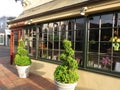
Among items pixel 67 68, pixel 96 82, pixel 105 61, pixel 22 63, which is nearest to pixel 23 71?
pixel 22 63

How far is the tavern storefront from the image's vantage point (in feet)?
18.3

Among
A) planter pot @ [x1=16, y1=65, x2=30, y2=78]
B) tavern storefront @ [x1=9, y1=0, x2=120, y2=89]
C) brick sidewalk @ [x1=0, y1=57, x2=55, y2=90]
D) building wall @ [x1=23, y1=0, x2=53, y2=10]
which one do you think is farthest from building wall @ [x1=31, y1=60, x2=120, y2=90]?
building wall @ [x1=23, y1=0, x2=53, y2=10]

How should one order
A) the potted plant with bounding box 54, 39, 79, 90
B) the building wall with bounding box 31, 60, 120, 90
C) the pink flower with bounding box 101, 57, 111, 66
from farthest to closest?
1. the pink flower with bounding box 101, 57, 111, 66
2. the building wall with bounding box 31, 60, 120, 90
3. the potted plant with bounding box 54, 39, 79, 90

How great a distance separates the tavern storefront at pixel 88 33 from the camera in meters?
5.57

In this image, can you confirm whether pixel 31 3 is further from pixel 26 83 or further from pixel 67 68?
pixel 67 68

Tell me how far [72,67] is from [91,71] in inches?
42.4

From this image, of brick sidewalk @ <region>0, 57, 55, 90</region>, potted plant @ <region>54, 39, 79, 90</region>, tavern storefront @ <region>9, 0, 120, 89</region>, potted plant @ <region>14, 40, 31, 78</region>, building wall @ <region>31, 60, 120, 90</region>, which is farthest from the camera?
potted plant @ <region>14, 40, 31, 78</region>

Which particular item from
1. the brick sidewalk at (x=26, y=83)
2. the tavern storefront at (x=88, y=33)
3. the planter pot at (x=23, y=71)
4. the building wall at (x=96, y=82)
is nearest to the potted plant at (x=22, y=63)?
the planter pot at (x=23, y=71)

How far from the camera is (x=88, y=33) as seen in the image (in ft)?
21.0

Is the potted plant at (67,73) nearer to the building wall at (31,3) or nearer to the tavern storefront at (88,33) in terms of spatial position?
the tavern storefront at (88,33)

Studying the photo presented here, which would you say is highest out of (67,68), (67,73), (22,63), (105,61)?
(105,61)

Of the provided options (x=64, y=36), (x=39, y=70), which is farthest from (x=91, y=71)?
(x=39, y=70)

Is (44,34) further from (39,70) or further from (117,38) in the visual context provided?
(117,38)

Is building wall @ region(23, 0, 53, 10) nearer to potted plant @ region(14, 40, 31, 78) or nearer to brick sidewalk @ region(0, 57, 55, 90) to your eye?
potted plant @ region(14, 40, 31, 78)
